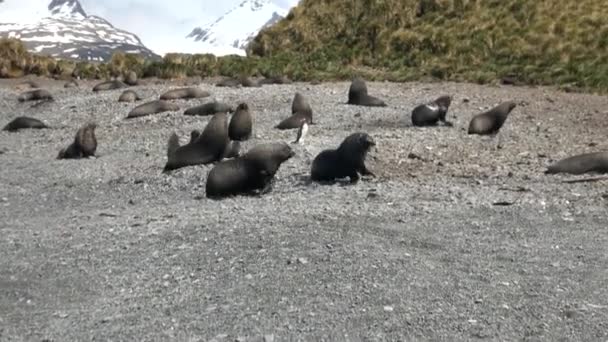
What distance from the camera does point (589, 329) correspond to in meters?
4.62

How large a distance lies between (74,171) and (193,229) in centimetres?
397

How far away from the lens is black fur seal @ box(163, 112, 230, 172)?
9.45m

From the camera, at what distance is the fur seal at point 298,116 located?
38.0ft

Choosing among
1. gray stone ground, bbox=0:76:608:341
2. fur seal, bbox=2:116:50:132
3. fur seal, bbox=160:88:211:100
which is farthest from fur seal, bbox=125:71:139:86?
gray stone ground, bbox=0:76:608:341

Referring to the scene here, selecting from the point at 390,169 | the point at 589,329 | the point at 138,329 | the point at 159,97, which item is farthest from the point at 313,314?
the point at 159,97

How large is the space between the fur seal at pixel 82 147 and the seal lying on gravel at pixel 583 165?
18.3 feet

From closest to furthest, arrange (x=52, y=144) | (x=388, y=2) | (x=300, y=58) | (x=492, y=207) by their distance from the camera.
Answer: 1. (x=492, y=207)
2. (x=52, y=144)
3. (x=300, y=58)
4. (x=388, y=2)

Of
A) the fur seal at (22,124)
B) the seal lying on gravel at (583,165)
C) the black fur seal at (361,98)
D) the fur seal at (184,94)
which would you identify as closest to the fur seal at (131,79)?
the fur seal at (184,94)

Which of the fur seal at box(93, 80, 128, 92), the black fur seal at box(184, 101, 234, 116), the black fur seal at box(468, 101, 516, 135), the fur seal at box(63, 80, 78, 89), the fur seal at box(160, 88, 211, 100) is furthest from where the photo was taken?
the fur seal at box(63, 80, 78, 89)

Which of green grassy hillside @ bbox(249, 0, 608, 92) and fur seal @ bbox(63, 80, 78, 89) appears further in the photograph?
fur seal @ bbox(63, 80, 78, 89)

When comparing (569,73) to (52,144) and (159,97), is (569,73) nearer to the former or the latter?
(159,97)

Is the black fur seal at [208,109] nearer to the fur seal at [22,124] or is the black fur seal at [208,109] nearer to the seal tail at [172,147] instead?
the fur seal at [22,124]

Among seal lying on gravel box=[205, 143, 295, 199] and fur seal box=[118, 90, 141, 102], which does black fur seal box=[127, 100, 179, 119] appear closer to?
fur seal box=[118, 90, 141, 102]

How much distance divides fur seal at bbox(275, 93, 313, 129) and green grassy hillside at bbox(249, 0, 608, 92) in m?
5.22
